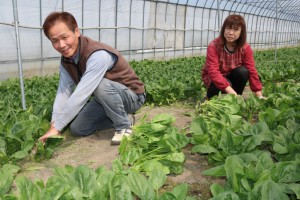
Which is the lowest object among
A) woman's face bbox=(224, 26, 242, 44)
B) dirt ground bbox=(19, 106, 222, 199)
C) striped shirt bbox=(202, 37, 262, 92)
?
dirt ground bbox=(19, 106, 222, 199)

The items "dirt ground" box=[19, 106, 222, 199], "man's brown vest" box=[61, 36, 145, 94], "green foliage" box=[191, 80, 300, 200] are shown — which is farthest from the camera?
"man's brown vest" box=[61, 36, 145, 94]

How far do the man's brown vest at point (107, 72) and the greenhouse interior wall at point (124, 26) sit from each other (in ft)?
2.49

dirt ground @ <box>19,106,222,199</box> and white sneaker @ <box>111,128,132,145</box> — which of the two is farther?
white sneaker @ <box>111,128,132,145</box>

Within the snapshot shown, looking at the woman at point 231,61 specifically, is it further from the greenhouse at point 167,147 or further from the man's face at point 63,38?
the man's face at point 63,38

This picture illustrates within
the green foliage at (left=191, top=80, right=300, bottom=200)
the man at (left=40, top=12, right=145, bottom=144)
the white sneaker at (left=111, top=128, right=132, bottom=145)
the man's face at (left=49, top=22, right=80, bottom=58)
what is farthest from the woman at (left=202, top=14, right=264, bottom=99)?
the man's face at (left=49, top=22, right=80, bottom=58)

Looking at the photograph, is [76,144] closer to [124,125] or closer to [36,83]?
[124,125]

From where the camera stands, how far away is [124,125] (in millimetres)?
3285

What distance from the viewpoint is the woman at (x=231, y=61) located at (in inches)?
163

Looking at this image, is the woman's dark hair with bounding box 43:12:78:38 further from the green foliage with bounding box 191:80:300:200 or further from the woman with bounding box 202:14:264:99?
the woman with bounding box 202:14:264:99

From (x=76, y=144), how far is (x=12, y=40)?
587cm

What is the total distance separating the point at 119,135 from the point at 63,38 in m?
1.03

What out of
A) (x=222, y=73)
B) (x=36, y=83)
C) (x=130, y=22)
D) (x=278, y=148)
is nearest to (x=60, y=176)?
A: (x=278, y=148)

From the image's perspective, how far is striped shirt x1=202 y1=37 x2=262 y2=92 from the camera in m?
4.29

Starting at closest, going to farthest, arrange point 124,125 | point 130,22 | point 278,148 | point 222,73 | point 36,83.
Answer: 1. point 278,148
2. point 124,125
3. point 222,73
4. point 36,83
5. point 130,22
